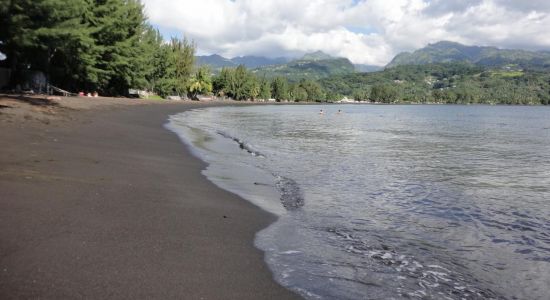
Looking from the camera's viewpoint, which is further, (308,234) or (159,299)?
(308,234)

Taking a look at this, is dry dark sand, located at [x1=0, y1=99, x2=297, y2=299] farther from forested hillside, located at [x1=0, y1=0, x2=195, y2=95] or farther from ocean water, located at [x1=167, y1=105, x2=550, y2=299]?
forested hillside, located at [x1=0, y1=0, x2=195, y2=95]

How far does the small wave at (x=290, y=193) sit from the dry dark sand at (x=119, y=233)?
110cm

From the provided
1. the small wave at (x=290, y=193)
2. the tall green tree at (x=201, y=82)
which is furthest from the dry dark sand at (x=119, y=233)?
the tall green tree at (x=201, y=82)

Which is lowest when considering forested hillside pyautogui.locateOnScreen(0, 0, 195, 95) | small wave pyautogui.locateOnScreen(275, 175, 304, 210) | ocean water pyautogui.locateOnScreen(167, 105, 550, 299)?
small wave pyautogui.locateOnScreen(275, 175, 304, 210)

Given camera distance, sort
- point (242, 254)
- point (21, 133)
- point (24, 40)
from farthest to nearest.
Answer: point (24, 40) < point (21, 133) < point (242, 254)

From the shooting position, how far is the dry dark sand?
438 cm

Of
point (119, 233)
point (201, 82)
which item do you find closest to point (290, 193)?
point (119, 233)

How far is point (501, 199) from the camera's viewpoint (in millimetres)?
10852

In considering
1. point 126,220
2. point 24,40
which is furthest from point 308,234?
point 24,40

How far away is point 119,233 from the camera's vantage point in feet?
19.4

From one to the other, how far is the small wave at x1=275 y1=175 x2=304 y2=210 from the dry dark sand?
43.4 inches

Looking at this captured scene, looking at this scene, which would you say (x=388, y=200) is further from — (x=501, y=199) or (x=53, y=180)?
(x=53, y=180)

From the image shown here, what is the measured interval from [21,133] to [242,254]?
39.4ft

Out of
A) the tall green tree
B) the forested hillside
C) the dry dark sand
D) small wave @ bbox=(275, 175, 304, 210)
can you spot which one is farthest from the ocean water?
the tall green tree
